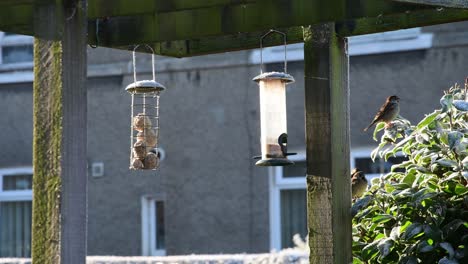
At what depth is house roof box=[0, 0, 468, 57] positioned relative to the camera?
5195 mm

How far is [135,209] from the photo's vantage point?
15.7 meters

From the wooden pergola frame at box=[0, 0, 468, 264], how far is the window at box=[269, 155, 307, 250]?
8835 millimetres

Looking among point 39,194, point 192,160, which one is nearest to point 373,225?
point 39,194

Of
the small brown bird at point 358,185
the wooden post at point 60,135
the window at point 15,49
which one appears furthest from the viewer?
the window at point 15,49

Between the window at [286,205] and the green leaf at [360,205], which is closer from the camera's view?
the green leaf at [360,205]

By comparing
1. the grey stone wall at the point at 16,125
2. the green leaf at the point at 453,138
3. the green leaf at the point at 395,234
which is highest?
the grey stone wall at the point at 16,125

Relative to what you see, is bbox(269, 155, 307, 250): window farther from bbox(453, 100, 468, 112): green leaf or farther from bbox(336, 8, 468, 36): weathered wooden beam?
bbox(336, 8, 468, 36): weathered wooden beam

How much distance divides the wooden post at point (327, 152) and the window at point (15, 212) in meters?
11.3

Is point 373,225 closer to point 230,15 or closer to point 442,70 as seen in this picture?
point 230,15

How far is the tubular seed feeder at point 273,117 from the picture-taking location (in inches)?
222

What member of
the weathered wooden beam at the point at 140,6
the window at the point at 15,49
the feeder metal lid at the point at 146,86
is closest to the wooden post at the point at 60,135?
the weathered wooden beam at the point at 140,6

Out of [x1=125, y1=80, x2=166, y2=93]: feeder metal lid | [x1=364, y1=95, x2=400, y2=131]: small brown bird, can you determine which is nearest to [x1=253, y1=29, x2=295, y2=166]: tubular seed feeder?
[x1=125, y1=80, x2=166, y2=93]: feeder metal lid

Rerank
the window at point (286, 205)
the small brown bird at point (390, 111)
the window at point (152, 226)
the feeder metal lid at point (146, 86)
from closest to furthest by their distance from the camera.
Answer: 1. the feeder metal lid at point (146, 86)
2. the small brown bird at point (390, 111)
3. the window at point (286, 205)
4. the window at point (152, 226)

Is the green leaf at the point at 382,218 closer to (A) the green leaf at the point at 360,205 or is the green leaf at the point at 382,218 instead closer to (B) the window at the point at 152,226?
(A) the green leaf at the point at 360,205
